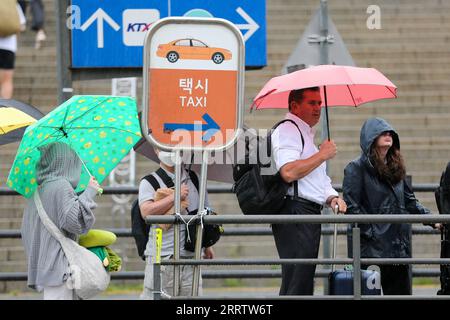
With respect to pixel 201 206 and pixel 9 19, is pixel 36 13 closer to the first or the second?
pixel 9 19

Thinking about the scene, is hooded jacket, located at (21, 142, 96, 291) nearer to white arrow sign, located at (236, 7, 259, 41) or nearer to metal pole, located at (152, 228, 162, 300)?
metal pole, located at (152, 228, 162, 300)

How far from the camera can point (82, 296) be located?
920 cm

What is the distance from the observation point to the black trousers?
359 inches

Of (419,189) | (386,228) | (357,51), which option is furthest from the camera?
(357,51)

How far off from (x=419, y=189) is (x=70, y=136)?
434cm

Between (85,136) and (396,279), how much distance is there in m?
2.53

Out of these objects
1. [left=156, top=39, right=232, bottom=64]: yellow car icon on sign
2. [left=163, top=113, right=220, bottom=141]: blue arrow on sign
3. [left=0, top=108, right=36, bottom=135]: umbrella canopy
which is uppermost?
[left=156, top=39, right=232, bottom=64]: yellow car icon on sign

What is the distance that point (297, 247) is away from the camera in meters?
9.13

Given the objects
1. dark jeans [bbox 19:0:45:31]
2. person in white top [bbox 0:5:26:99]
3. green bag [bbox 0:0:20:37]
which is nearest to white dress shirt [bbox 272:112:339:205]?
green bag [bbox 0:0:20:37]

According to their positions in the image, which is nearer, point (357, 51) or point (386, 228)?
point (386, 228)

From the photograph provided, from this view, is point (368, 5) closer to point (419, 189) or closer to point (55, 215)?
point (419, 189)

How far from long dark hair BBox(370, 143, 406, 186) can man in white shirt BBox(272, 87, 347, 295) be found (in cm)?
58
